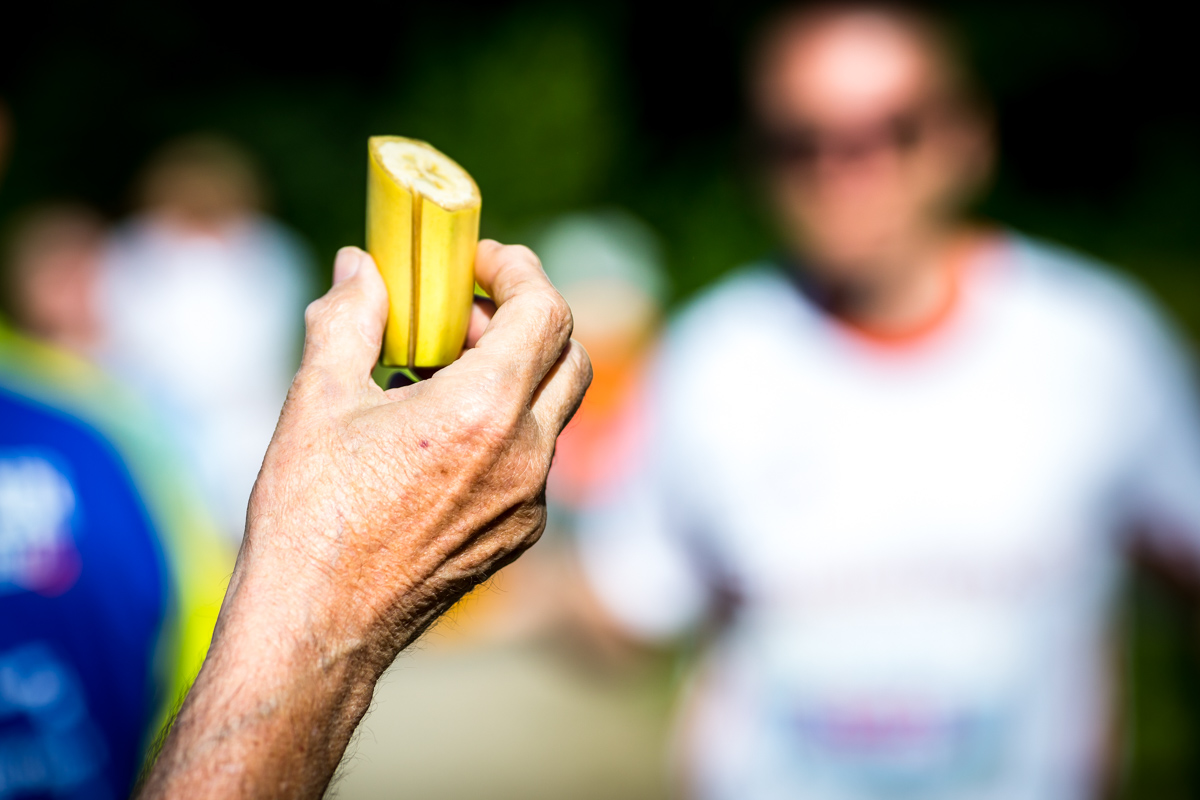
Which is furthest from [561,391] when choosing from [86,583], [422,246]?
[86,583]

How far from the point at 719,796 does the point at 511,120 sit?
423 inches

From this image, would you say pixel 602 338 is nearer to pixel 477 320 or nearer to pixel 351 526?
pixel 477 320

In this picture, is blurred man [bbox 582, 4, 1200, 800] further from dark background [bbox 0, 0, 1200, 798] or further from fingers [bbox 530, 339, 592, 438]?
dark background [bbox 0, 0, 1200, 798]

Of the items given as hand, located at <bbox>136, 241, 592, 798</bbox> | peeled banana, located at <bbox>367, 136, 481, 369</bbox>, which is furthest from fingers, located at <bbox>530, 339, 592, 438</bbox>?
peeled banana, located at <bbox>367, 136, 481, 369</bbox>

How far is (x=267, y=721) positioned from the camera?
950 millimetres

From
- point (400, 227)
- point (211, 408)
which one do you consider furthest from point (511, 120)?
point (400, 227)

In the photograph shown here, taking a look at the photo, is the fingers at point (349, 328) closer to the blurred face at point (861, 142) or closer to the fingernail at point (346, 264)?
the fingernail at point (346, 264)

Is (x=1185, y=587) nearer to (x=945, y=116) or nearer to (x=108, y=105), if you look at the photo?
(x=945, y=116)

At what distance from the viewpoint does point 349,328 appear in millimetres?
1090

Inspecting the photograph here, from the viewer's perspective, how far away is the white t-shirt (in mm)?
2168

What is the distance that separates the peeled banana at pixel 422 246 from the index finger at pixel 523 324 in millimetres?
44

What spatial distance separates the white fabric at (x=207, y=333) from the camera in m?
6.43

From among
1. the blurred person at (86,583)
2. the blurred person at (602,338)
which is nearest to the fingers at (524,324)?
the blurred person at (86,583)

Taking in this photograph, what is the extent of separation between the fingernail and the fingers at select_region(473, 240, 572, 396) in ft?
0.48
